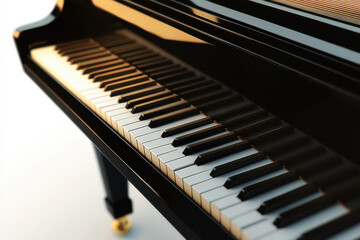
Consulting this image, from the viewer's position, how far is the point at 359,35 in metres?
0.96

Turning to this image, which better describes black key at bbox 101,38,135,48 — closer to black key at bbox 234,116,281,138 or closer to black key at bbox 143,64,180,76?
black key at bbox 143,64,180,76

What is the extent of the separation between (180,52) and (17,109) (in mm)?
2330

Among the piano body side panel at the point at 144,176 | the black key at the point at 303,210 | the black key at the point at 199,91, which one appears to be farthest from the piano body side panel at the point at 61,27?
the black key at the point at 303,210

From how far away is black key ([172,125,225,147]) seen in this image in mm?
1184

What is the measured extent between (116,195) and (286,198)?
1.22 meters

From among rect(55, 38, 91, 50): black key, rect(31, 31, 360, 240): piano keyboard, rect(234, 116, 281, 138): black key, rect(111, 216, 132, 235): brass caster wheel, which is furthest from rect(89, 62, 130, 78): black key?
rect(111, 216, 132, 235): brass caster wheel

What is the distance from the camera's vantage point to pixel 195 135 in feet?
3.92

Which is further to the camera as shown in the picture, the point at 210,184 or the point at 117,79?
the point at 117,79

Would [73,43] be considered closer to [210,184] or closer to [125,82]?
[125,82]

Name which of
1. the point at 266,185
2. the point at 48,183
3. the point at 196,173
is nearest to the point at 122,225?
the point at 48,183

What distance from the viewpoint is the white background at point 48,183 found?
216 cm

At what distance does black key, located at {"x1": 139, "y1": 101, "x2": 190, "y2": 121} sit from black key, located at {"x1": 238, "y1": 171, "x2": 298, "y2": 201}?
0.46m

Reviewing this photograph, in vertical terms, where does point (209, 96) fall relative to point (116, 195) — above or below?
above

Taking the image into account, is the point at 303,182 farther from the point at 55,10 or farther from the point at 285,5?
the point at 55,10
